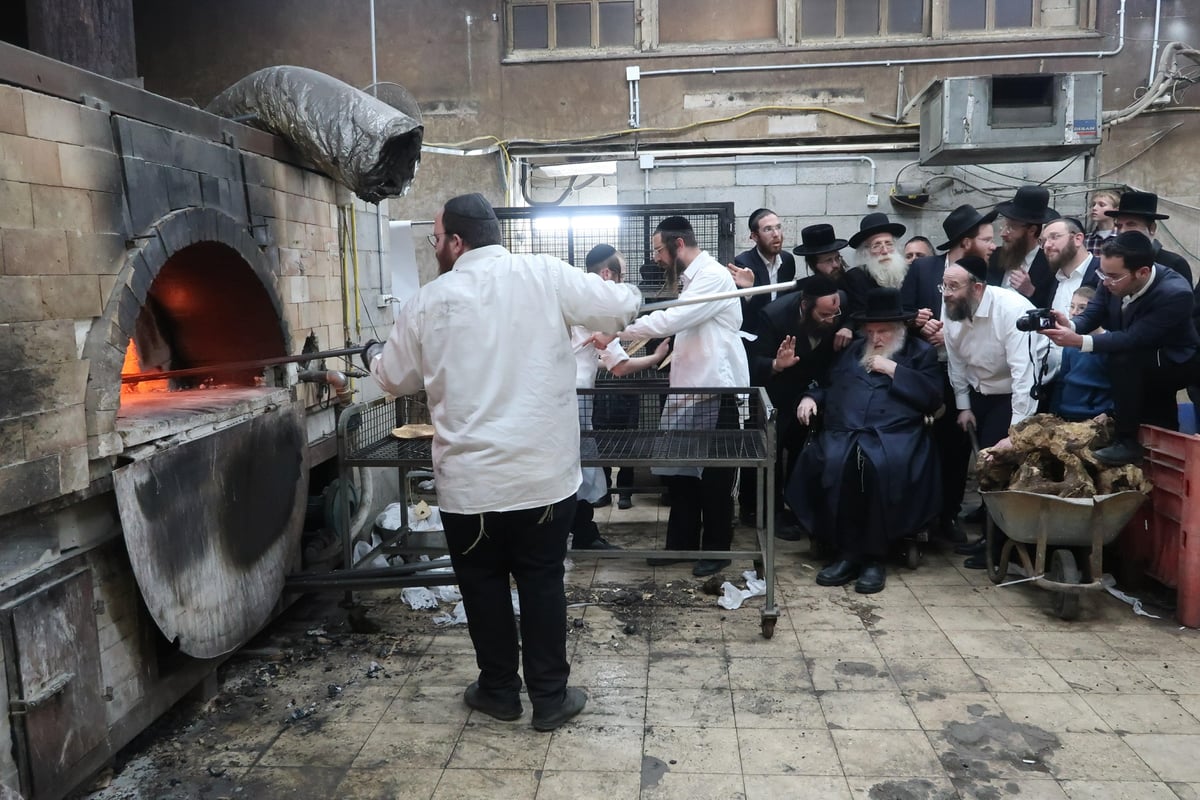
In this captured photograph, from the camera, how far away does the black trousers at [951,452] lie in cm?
571

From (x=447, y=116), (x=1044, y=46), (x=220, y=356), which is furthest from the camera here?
(x=447, y=116)

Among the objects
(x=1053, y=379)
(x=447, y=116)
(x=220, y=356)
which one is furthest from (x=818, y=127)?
(x=220, y=356)

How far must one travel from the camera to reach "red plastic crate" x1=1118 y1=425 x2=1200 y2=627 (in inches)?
171

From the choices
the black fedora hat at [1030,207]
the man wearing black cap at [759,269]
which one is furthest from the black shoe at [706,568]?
the black fedora hat at [1030,207]

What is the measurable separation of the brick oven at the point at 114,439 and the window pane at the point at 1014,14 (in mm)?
7970

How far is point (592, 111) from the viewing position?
9727 mm

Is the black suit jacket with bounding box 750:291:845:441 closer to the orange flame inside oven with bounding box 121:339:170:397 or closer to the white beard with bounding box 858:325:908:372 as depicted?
the white beard with bounding box 858:325:908:372

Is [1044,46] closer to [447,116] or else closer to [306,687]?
[447,116]

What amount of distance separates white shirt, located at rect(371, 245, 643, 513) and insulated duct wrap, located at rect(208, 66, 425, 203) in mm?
1543

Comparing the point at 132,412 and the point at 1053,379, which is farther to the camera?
the point at 1053,379

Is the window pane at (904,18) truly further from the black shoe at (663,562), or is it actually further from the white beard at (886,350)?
the black shoe at (663,562)

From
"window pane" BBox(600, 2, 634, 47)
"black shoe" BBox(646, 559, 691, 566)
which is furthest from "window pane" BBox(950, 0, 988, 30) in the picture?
"black shoe" BBox(646, 559, 691, 566)

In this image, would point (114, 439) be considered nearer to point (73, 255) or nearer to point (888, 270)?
point (73, 255)

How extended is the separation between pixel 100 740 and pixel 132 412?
4.25ft
